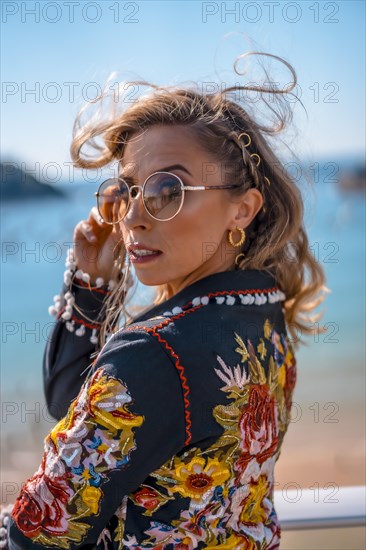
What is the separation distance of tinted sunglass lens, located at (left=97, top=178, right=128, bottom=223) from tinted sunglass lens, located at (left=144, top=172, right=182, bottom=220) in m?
0.09

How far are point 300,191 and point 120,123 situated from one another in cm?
47

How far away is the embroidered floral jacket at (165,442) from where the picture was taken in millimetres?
1446

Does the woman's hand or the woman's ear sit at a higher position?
the woman's ear

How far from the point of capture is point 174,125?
1.72m

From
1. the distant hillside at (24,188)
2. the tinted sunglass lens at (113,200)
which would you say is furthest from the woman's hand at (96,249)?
the distant hillside at (24,188)

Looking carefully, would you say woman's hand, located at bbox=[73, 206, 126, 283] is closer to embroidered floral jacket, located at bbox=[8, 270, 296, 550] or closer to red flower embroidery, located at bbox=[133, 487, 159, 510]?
embroidered floral jacket, located at bbox=[8, 270, 296, 550]

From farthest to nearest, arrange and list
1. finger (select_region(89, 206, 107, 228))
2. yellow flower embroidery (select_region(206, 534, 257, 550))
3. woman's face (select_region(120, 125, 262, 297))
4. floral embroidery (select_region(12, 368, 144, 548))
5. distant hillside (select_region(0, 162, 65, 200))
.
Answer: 1. distant hillside (select_region(0, 162, 65, 200))
2. finger (select_region(89, 206, 107, 228))
3. woman's face (select_region(120, 125, 262, 297))
4. yellow flower embroidery (select_region(206, 534, 257, 550))
5. floral embroidery (select_region(12, 368, 144, 548))

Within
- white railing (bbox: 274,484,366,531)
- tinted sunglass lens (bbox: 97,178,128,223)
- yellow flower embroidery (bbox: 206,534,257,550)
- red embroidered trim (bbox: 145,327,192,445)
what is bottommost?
white railing (bbox: 274,484,366,531)

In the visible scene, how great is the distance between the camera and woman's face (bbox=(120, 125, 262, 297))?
1.68 m

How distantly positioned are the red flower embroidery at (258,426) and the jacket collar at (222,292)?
0.19m

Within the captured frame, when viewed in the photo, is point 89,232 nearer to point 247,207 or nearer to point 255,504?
point 247,207

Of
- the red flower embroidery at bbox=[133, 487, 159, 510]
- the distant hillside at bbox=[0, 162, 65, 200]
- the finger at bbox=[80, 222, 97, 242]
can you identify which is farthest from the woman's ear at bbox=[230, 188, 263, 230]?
the distant hillside at bbox=[0, 162, 65, 200]

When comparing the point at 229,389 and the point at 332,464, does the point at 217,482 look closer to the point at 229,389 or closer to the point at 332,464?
the point at 229,389

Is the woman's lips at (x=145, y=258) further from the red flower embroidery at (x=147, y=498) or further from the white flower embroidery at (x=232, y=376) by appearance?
the red flower embroidery at (x=147, y=498)
